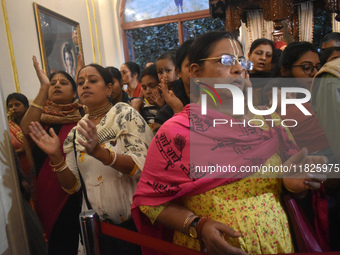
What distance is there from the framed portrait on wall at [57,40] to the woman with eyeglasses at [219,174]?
344 centimetres

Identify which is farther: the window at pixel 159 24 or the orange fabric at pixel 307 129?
the window at pixel 159 24

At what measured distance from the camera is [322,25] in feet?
15.5

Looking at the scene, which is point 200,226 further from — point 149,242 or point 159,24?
point 159,24

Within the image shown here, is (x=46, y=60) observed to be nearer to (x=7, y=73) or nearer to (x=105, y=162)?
(x=7, y=73)

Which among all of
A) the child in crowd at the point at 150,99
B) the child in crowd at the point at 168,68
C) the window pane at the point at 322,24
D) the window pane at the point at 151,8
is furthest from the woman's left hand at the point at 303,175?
the window pane at the point at 151,8

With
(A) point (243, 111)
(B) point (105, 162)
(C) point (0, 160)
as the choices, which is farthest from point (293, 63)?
(C) point (0, 160)

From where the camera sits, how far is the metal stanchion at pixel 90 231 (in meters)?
1.17

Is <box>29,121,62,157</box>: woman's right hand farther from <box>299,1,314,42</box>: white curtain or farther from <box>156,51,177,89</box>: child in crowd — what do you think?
<box>299,1,314,42</box>: white curtain

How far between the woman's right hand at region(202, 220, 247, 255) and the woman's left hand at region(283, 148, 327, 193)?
1.13 ft

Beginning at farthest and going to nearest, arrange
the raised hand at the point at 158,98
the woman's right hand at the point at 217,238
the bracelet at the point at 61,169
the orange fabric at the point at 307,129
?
the raised hand at the point at 158,98 < the bracelet at the point at 61,169 < the orange fabric at the point at 307,129 < the woman's right hand at the point at 217,238

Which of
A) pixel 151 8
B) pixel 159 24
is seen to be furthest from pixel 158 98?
pixel 151 8

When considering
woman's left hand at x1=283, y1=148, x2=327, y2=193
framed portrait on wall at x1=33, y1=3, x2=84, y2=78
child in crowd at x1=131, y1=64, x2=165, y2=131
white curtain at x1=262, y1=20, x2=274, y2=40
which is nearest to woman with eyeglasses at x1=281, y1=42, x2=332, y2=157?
woman's left hand at x1=283, y1=148, x2=327, y2=193

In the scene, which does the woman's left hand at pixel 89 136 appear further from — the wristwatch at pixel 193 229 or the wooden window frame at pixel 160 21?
the wooden window frame at pixel 160 21

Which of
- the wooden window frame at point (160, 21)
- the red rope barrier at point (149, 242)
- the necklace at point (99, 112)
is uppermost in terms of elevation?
the wooden window frame at point (160, 21)
